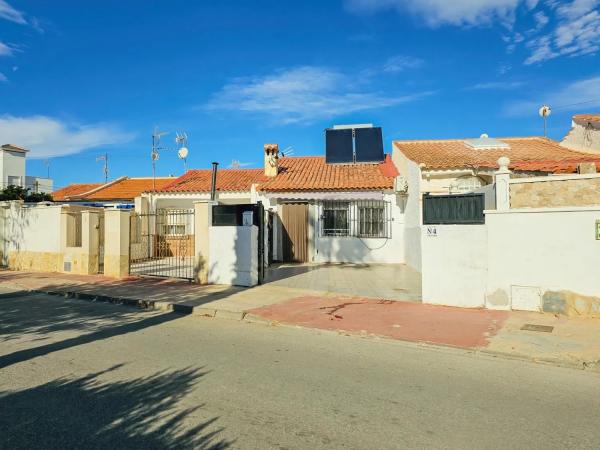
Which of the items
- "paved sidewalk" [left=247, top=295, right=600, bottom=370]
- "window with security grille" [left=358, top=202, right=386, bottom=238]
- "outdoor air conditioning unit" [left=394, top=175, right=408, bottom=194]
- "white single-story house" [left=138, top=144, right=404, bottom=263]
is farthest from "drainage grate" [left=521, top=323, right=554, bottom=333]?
"window with security grille" [left=358, top=202, right=386, bottom=238]

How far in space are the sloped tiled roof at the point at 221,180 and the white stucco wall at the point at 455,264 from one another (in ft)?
37.6

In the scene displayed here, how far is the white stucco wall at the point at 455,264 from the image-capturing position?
28.5 feet

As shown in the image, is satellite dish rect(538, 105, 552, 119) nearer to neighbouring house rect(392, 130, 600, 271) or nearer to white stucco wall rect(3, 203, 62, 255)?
neighbouring house rect(392, 130, 600, 271)

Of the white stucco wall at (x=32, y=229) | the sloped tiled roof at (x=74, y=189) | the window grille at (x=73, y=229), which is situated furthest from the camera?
the sloped tiled roof at (x=74, y=189)

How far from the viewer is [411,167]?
15.2 m

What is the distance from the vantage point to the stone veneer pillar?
13594mm

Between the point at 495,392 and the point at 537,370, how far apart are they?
4.09ft

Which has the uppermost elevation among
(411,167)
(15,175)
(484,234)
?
(15,175)

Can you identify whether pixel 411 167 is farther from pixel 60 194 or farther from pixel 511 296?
pixel 60 194

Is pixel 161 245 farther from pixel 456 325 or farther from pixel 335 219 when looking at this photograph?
pixel 456 325

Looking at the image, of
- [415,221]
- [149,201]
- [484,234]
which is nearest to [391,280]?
[415,221]

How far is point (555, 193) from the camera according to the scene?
8.44 metres

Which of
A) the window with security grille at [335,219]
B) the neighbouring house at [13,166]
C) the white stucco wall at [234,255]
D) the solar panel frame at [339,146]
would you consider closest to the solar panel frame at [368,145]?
the solar panel frame at [339,146]

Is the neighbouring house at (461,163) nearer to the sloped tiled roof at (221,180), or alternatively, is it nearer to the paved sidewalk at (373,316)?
the paved sidewalk at (373,316)
